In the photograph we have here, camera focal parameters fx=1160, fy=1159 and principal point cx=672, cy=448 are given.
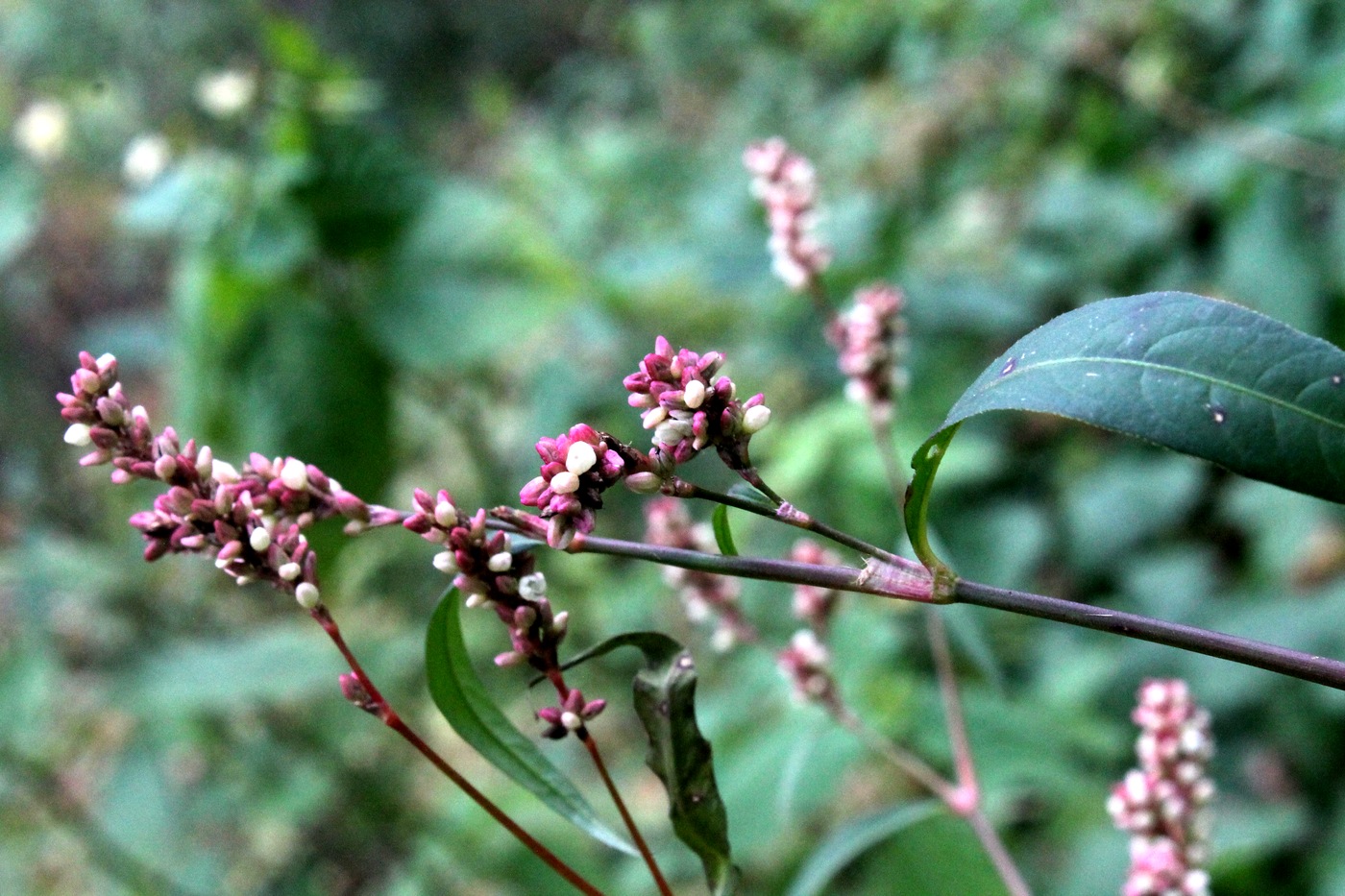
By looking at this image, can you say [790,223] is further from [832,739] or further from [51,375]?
[51,375]

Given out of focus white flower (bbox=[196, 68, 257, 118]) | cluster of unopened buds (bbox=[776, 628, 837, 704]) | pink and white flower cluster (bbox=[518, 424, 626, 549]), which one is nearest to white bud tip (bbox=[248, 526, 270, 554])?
pink and white flower cluster (bbox=[518, 424, 626, 549])

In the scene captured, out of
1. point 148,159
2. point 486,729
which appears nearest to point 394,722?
point 486,729

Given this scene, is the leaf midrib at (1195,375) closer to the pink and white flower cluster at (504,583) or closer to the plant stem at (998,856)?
the pink and white flower cluster at (504,583)

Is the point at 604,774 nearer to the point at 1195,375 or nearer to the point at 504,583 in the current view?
the point at 504,583

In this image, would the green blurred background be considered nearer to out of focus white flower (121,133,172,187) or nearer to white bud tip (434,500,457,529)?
out of focus white flower (121,133,172,187)

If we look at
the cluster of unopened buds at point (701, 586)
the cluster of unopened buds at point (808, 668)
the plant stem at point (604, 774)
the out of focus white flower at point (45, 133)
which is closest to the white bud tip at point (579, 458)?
the plant stem at point (604, 774)

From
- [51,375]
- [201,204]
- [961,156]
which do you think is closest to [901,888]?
[201,204]
